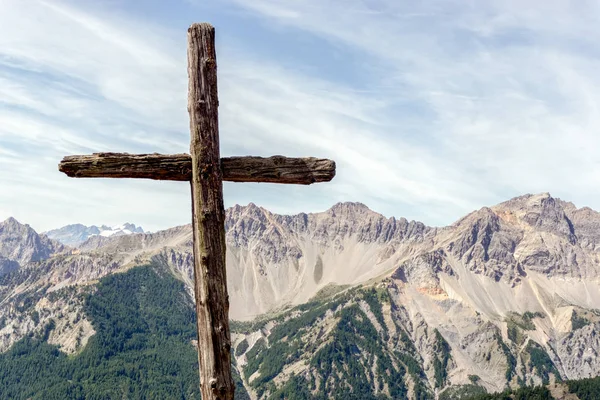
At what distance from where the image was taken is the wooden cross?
25.7 ft

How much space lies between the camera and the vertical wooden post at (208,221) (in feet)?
25.6

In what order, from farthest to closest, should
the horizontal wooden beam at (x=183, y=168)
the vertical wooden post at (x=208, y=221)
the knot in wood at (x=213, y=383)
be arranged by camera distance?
the horizontal wooden beam at (x=183, y=168)
the vertical wooden post at (x=208, y=221)
the knot in wood at (x=213, y=383)

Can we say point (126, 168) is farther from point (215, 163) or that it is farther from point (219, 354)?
point (219, 354)

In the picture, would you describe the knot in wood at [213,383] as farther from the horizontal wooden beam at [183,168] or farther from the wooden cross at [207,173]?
the horizontal wooden beam at [183,168]

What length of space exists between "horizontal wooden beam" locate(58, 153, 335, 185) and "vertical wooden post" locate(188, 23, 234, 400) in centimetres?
28

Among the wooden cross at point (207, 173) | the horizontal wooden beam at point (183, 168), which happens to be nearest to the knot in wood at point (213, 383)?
the wooden cross at point (207, 173)

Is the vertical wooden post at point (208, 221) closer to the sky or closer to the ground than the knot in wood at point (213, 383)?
closer to the sky

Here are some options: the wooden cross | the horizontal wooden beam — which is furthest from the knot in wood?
the horizontal wooden beam

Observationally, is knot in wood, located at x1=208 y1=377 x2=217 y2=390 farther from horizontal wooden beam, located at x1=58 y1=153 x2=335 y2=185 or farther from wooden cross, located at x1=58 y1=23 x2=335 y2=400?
horizontal wooden beam, located at x1=58 y1=153 x2=335 y2=185

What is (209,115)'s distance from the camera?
8.29 meters

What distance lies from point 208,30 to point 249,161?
198 cm

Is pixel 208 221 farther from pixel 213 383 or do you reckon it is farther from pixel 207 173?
pixel 213 383

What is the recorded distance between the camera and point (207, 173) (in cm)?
818

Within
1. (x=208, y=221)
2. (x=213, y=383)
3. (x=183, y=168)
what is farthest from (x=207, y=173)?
(x=213, y=383)
